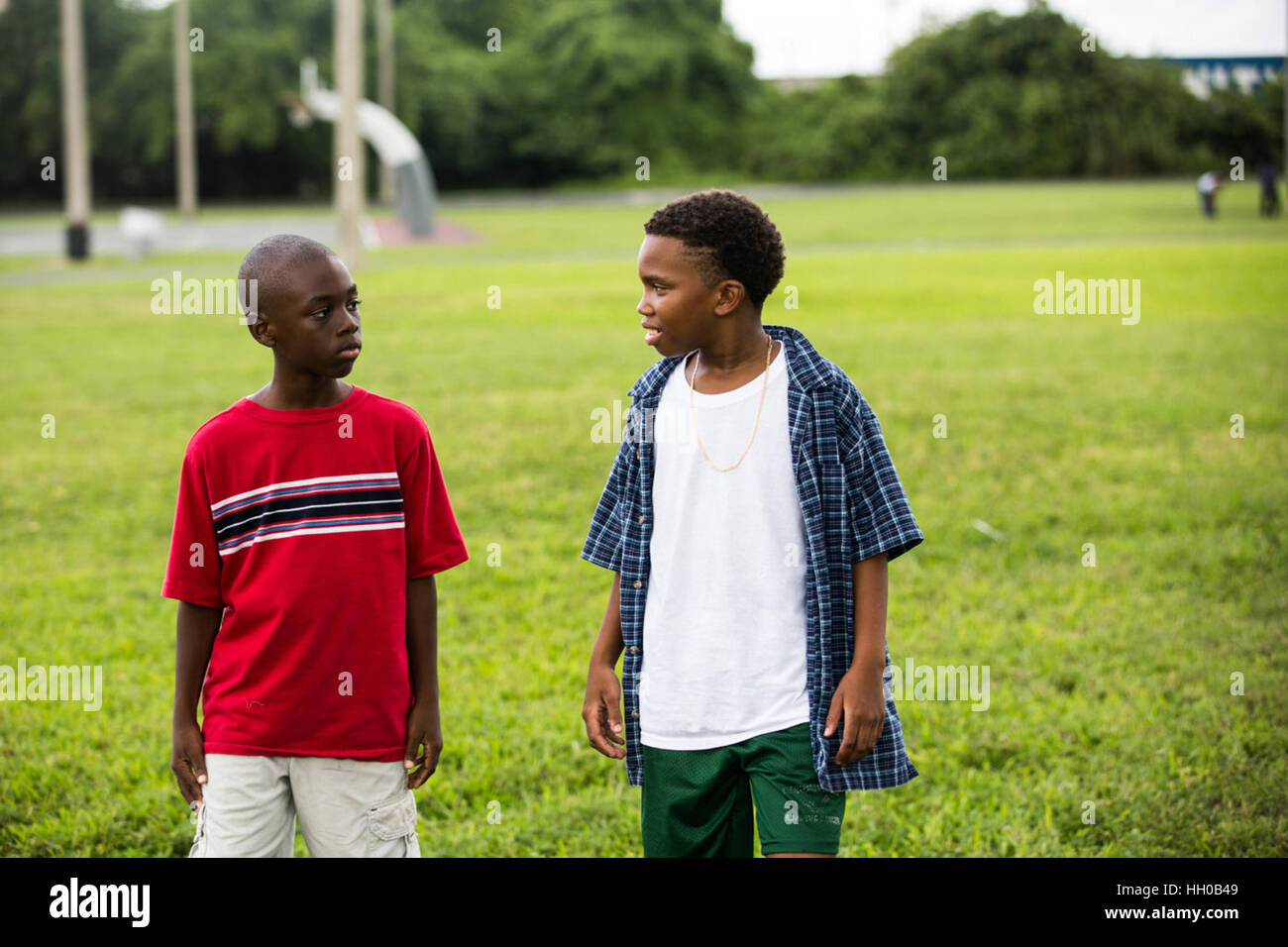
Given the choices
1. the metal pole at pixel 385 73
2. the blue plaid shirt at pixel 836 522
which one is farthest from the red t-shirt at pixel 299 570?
the metal pole at pixel 385 73

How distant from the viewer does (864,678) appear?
2.26 meters

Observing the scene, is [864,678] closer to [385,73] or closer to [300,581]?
[300,581]

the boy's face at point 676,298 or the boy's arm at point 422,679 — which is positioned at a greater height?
the boy's face at point 676,298

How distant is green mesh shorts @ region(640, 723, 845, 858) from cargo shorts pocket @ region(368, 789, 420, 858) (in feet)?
1.37

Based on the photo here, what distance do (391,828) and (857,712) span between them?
80cm

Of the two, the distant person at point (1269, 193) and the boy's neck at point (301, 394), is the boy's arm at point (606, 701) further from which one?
the distant person at point (1269, 193)

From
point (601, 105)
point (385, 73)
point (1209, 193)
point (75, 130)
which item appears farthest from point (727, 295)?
point (601, 105)

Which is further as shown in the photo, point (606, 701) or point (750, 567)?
point (606, 701)

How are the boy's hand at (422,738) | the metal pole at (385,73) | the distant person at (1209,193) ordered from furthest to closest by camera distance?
the metal pole at (385,73) < the distant person at (1209,193) < the boy's hand at (422,738)

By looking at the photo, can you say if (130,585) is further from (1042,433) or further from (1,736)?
(1042,433)

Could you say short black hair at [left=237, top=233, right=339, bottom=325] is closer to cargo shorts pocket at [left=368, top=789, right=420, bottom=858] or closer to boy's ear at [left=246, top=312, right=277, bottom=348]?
boy's ear at [left=246, top=312, right=277, bottom=348]

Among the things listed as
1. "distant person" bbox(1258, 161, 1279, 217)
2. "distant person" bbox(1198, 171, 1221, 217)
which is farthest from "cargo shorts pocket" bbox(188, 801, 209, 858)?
"distant person" bbox(1258, 161, 1279, 217)

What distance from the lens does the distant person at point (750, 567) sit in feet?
7.50
